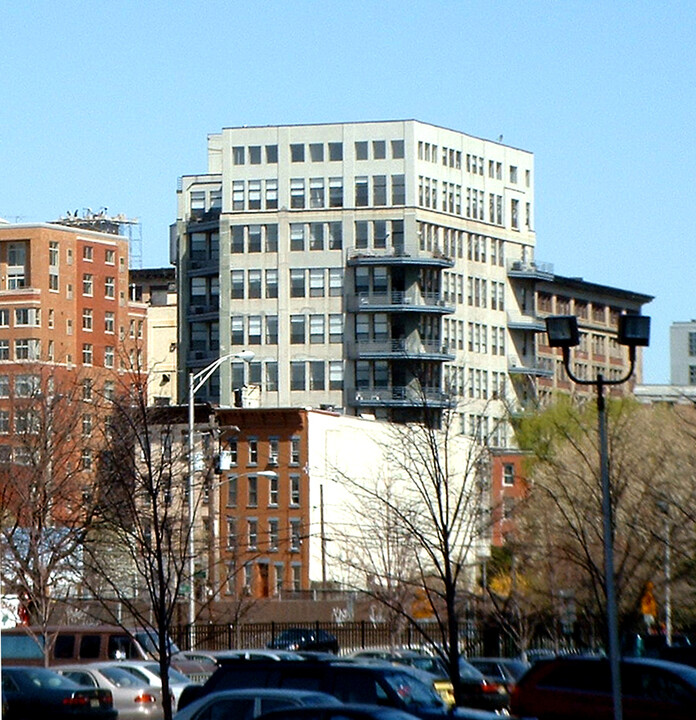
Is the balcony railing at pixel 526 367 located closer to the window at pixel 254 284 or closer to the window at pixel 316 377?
the window at pixel 316 377

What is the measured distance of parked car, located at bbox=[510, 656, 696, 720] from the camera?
27.7m

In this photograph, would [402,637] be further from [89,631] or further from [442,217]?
[442,217]

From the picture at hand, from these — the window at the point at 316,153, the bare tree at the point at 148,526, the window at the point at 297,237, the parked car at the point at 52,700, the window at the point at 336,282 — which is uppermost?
the window at the point at 316,153

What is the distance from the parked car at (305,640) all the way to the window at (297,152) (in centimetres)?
7114

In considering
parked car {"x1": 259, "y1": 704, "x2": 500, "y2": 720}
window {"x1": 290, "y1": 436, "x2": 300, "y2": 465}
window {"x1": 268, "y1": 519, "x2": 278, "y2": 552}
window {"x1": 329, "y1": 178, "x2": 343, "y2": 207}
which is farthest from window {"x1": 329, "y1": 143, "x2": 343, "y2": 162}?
parked car {"x1": 259, "y1": 704, "x2": 500, "y2": 720}

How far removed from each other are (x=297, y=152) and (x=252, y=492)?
36.0 meters

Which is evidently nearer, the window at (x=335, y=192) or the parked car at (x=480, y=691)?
the parked car at (x=480, y=691)

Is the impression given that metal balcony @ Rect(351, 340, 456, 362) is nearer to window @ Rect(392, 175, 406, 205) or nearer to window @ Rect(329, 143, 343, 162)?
window @ Rect(392, 175, 406, 205)

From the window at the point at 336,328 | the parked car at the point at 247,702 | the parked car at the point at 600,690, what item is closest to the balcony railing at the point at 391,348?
the window at the point at 336,328

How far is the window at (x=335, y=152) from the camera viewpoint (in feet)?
440

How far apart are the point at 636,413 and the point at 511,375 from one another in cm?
7365

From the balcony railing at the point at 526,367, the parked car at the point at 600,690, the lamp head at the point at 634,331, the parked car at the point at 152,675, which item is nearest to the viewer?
the lamp head at the point at 634,331

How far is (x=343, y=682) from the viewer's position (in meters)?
25.6

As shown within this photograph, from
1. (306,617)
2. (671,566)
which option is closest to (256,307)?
(306,617)
